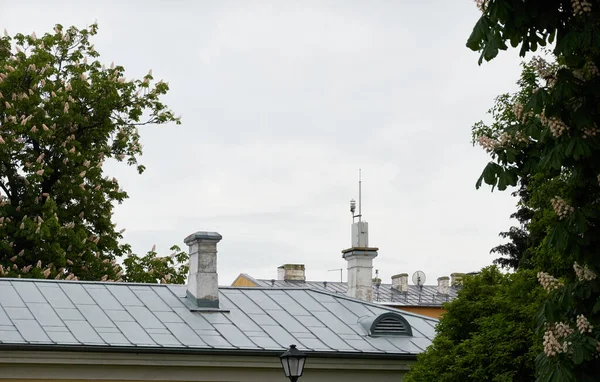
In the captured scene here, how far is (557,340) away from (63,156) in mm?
23838

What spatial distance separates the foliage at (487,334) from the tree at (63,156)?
1367 cm

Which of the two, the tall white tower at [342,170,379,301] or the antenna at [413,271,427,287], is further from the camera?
the antenna at [413,271,427,287]

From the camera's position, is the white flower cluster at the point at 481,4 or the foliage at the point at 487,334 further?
the foliage at the point at 487,334

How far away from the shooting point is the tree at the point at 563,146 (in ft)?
27.8

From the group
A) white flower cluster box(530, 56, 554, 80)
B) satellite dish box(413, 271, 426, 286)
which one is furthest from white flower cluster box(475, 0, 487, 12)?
satellite dish box(413, 271, 426, 286)

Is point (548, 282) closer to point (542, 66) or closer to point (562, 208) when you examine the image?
point (562, 208)

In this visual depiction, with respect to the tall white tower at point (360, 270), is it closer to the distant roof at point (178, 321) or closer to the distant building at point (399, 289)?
the distant roof at point (178, 321)

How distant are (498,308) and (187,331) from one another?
16.3 ft

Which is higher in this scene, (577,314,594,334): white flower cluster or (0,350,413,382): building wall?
(0,350,413,382): building wall

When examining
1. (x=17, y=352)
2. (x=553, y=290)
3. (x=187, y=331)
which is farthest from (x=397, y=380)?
(x=553, y=290)

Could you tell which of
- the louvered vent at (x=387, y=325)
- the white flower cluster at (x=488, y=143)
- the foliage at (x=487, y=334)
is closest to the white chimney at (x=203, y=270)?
the louvered vent at (x=387, y=325)

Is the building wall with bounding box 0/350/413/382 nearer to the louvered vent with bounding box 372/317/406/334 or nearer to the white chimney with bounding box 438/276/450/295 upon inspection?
the louvered vent with bounding box 372/317/406/334

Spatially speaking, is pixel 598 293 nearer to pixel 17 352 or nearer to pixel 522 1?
pixel 522 1

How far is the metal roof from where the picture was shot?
50.8 meters
